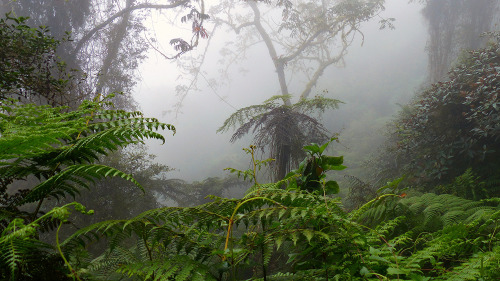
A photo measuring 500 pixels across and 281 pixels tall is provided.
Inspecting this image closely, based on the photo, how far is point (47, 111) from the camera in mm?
1156

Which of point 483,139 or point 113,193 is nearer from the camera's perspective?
point 483,139

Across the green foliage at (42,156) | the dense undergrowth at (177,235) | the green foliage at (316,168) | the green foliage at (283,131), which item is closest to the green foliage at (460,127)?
the green foliage at (283,131)

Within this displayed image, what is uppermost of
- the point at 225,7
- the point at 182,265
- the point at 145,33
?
the point at 225,7

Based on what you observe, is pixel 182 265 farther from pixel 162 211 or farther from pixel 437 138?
pixel 437 138

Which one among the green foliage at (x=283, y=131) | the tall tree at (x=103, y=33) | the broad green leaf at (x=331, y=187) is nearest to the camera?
the broad green leaf at (x=331, y=187)

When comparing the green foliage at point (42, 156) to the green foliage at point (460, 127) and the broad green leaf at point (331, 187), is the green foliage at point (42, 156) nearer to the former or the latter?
the broad green leaf at point (331, 187)

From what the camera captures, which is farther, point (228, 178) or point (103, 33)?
point (228, 178)

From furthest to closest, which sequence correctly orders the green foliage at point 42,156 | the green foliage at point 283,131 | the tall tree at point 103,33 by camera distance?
the tall tree at point 103,33
the green foliage at point 283,131
the green foliage at point 42,156

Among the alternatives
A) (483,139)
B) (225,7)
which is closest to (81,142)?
(483,139)

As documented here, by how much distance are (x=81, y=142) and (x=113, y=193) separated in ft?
15.8

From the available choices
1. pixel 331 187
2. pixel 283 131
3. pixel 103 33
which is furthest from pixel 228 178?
pixel 331 187

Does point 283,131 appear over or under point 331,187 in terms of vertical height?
over

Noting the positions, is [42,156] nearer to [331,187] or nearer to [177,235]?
[177,235]

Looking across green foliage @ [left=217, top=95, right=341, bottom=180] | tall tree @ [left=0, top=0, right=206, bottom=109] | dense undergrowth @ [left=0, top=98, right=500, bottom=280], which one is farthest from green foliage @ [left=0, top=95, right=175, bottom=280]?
tall tree @ [left=0, top=0, right=206, bottom=109]
